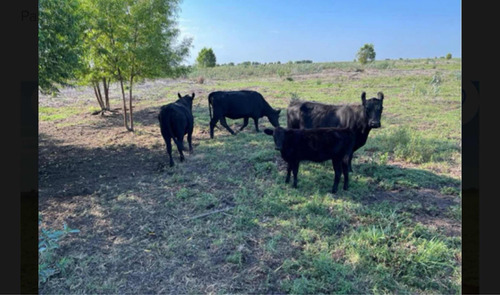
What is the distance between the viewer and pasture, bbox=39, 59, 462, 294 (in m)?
3.54

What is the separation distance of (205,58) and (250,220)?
2128 inches

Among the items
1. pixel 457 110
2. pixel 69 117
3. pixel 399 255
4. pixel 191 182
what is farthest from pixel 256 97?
pixel 69 117

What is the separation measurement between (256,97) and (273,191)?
5.50m

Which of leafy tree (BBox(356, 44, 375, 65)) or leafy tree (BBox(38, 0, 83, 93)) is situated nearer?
leafy tree (BBox(38, 0, 83, 93))

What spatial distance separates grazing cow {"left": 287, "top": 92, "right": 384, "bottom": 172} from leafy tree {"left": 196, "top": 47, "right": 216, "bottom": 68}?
164 feet

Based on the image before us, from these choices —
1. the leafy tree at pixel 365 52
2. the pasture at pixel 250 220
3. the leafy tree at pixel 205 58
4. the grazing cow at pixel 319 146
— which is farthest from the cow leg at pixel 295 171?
the leafy tree at pixel 205 58

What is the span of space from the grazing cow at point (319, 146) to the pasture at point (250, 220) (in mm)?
551

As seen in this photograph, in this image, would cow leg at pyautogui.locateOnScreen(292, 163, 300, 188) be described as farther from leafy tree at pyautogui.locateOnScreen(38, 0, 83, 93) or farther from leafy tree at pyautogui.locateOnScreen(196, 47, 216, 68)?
leafy tree at pyautogui.locateOnScreen(196, 47, 216, 68)

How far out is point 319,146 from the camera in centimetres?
575

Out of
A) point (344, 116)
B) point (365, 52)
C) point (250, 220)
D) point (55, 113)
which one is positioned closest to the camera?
point (250, 220)


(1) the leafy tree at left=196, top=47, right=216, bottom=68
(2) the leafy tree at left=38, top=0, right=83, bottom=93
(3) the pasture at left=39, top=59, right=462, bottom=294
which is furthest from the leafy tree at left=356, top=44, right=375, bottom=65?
(2) the leafy tree at left=38, top=0, right=83, bottom=93

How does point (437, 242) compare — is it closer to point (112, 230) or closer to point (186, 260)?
point (186, 260)

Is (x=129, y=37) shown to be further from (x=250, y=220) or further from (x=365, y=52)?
(x=365, y=52)

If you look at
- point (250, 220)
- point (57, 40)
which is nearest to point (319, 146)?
point (250, 220)
